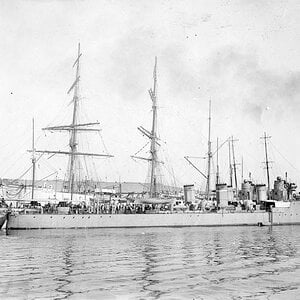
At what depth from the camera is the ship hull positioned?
46.9 m

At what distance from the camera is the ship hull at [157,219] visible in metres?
46.9

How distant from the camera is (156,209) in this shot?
5441 centimetres

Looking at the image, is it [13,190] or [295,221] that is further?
[13,190]

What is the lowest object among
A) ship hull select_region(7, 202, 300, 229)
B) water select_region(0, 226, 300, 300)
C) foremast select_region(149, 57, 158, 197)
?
water select_region(0, 226, 300, 300)

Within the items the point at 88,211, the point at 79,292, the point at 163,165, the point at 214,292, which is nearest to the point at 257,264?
the point at 214,292

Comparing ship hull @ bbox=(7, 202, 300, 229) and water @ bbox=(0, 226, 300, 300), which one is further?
ship hull @ bbox=(7, 202, 300, 229)

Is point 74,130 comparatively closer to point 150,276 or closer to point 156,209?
point 156,209

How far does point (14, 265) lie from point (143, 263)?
4.66 metres

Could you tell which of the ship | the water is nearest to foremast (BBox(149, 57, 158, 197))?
the ship

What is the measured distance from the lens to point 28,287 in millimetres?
11883

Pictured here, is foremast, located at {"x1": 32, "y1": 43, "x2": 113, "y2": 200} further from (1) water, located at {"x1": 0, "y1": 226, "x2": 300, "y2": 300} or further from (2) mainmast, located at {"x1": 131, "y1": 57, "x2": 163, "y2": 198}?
(1) water, located at {"x1": 0, "y1": 226, "x2": 300, "y2": 300}

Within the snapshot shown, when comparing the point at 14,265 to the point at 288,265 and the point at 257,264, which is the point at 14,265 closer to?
the point at 257,264

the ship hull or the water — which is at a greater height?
the ship hull

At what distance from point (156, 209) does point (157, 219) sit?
2.30m
